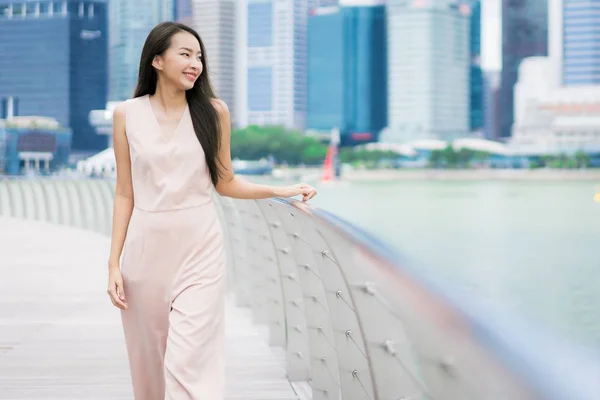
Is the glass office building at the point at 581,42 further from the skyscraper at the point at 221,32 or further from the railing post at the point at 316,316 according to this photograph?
the railing post at the point at 316,316

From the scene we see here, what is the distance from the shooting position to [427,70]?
5950 inches

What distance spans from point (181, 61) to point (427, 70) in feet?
496

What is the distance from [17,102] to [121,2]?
1421 inches

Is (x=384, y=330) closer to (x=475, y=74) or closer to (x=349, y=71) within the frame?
(x=349, y=71)

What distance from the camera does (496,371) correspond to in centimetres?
70

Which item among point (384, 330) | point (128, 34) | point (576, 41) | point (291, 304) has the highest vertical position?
point (128, 34)

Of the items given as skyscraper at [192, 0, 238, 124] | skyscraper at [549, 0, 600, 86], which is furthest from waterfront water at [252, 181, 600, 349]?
skyscraper at [192, 0, 238, 124]

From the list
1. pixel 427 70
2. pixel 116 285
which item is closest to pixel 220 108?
pixel 116 285

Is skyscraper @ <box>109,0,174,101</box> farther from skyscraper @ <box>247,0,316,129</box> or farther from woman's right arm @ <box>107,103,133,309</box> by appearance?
woman's right arm @ <box>107,103,133,309</box>

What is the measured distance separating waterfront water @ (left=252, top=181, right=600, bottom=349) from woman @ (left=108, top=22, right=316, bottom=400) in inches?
14.5

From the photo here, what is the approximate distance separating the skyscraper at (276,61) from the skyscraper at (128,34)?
14695 millimetres

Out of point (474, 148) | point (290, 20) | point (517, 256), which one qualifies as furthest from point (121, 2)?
point (517, 256)

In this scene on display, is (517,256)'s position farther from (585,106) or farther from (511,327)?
(585,106)

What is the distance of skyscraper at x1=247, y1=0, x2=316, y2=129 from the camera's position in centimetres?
15975
